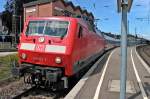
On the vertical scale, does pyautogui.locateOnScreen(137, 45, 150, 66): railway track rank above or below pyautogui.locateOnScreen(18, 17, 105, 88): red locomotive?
below

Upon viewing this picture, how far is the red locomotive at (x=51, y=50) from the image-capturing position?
43.2 feet

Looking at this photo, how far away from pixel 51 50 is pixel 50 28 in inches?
40.4

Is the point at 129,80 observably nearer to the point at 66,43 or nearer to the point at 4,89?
the point at 66,43

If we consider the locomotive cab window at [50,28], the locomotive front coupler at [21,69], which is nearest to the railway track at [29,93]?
the locomotive front coupler at [21,69]

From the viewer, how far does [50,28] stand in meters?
A: 14.0

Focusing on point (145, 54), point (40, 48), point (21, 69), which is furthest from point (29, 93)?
point (145, 54)

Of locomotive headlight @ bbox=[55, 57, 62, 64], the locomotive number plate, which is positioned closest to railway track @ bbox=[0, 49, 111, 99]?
locomotive headlight @ bbox=[55, 57, 62, 64]

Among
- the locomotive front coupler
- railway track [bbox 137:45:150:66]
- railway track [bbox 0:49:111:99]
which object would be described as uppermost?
the locomotive front coupler

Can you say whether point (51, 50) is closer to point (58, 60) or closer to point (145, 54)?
point (58, 60)

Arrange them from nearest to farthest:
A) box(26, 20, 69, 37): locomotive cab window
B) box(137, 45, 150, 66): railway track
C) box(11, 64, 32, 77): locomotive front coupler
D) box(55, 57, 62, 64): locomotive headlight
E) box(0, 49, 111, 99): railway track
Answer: box(55, 57, 62, 64): locomotive headlight, box(0, 49, 111, 99): railway track, box(11, 64, 32, 77): locomotive front coupler, box(26, 20, 69, 37): locomotive cab window, box(137, 45, 150, 66): railway track

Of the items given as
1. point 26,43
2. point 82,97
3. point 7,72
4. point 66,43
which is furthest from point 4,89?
point 7,72

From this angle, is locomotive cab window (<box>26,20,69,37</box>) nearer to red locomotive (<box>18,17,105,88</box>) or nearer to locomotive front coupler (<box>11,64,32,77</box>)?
red locomotive (<box>18,17,105,88</box>)

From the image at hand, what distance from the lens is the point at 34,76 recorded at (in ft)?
45.0

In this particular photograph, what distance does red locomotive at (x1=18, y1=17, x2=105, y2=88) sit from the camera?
1316 centimetres
